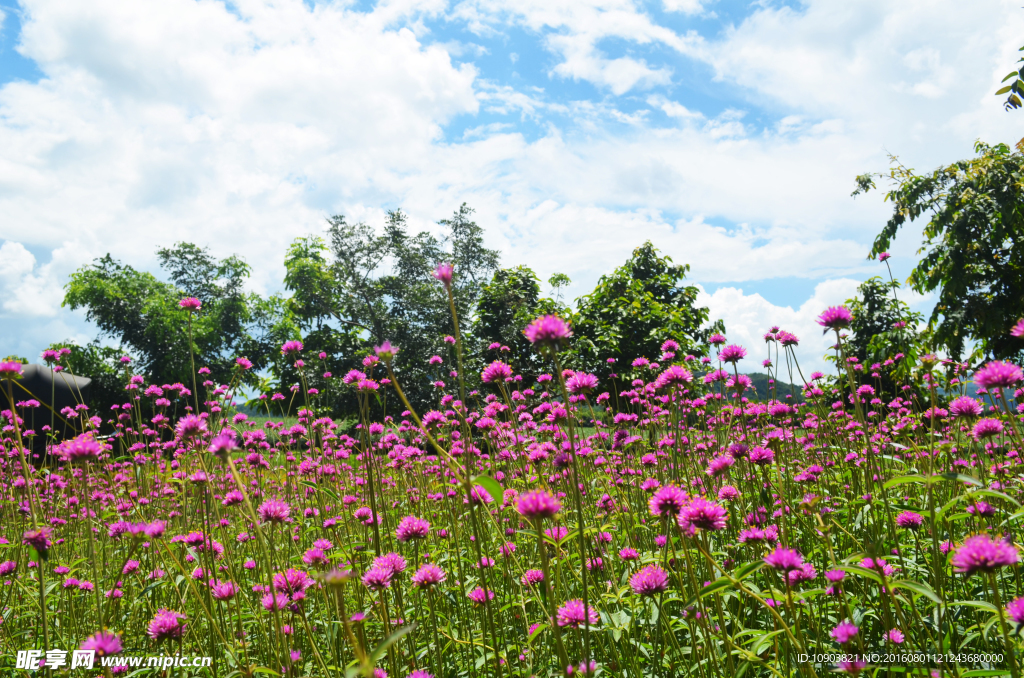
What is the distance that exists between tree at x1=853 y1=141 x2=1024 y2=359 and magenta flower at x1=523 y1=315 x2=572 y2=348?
12080 millimetres

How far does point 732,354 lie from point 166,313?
98.9 ft

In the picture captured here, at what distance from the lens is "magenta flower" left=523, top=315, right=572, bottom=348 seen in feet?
4.31

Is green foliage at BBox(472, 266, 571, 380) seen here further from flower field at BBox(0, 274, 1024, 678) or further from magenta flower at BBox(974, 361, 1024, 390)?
magenta flower at BBox(974, 361, 1024, 390)

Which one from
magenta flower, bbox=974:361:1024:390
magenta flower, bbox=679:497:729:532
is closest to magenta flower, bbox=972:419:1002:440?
magenta flower, bbox=974:361:1024:390

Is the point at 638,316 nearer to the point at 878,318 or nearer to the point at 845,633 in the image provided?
the point at 878,318

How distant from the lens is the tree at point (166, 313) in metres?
26.0

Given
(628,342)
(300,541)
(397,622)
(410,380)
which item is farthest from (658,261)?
(397,622)

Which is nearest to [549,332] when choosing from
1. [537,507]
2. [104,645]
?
[537,507]

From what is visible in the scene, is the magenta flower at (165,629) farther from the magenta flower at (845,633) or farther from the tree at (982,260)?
the tree at (982,260)

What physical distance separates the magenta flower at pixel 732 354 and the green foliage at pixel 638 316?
10.1 metres

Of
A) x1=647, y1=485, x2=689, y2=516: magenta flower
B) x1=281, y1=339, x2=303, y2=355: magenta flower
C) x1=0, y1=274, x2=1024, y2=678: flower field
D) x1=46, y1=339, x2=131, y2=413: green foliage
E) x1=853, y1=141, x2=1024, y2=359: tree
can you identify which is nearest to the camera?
x1=0, y1=274, x2=1024, y2=678: flower field

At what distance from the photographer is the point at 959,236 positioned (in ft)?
33.7

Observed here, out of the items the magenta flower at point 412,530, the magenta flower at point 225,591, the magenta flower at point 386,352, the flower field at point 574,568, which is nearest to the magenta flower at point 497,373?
the flower field at point 574,568

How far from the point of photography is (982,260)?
1028cm
